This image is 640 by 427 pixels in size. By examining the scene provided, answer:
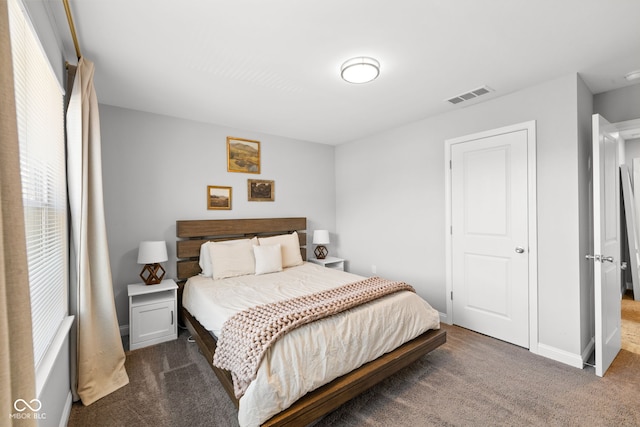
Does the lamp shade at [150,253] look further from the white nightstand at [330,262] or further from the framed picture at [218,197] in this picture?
the white nightstand at [330,262]

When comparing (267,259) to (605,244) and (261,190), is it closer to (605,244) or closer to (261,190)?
(261,190)

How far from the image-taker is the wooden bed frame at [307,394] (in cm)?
172

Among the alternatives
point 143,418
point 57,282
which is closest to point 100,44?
point 57,282

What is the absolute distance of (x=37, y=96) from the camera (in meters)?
1.50

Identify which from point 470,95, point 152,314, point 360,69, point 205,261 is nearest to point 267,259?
point 205,261

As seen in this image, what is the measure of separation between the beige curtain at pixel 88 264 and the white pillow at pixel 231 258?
1153 millimetres

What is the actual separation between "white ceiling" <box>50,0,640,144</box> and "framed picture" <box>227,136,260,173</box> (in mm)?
802

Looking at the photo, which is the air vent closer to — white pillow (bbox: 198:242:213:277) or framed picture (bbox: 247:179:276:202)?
framed picture (bbox: 247:179:276:202)

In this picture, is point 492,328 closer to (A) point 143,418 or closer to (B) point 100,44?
(A) point 143,418

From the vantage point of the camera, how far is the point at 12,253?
2.21 ft

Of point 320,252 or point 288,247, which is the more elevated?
point 288,247

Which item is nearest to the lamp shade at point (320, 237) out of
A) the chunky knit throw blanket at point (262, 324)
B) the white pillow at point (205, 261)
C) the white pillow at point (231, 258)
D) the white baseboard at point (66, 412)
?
the white pillow at point (231, 258)

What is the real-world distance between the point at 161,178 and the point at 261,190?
4.29ft

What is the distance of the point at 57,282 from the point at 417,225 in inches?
139
